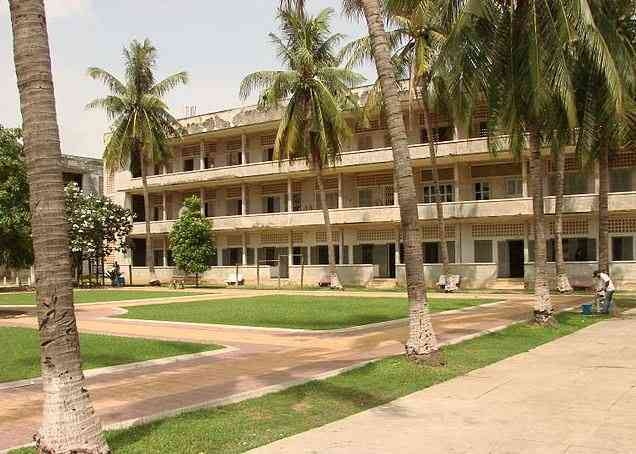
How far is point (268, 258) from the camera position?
47.8 meters

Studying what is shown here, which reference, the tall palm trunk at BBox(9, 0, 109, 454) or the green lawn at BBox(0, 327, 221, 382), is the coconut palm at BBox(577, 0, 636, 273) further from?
the tall palm trunk at BBox(9, 0, 109, 454)

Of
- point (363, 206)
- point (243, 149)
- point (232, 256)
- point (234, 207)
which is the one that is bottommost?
point (232, 256)

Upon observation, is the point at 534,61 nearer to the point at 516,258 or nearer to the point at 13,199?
the point at 13,199

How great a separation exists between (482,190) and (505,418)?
33.6m

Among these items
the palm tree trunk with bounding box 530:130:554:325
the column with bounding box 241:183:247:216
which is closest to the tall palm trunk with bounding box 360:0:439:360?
the palm tree trunk with bounding box 530:130:554:325

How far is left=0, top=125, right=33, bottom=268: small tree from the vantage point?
22938 millimetres

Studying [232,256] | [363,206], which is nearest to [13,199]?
[363,206]

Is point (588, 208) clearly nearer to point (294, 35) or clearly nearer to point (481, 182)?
point (481, 182)

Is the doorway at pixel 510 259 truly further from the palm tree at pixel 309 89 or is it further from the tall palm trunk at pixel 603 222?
the tall palm trunk at pixel 603 222

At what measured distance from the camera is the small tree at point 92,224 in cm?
4638

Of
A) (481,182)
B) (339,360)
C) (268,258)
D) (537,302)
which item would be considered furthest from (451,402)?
(268,258)

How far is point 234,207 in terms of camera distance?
50844 millimetres

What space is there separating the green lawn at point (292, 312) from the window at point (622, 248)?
1146 centimetres

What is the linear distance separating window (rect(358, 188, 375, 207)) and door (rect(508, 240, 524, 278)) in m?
9.27
